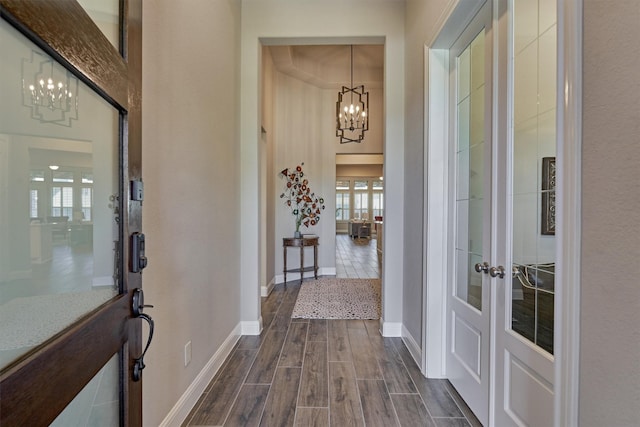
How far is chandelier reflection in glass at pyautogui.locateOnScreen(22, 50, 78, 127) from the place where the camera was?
59cm

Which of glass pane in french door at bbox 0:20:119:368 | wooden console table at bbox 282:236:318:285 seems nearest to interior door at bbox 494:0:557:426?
glass pane in french door at bbox 0:20:119:368

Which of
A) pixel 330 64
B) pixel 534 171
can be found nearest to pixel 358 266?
pixel 330 64

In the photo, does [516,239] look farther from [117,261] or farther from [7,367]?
[7,367]

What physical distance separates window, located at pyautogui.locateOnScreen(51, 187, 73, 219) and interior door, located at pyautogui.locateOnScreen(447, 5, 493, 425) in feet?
5.94

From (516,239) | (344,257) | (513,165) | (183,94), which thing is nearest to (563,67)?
(513,165)

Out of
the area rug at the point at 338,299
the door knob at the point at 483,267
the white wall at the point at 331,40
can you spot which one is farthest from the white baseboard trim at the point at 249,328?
the door knob at the point at 483,267

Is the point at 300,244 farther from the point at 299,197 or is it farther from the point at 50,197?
the point at 50,197

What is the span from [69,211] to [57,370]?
0.37 m

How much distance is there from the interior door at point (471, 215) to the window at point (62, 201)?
5.94 ft

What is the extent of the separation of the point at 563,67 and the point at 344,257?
738 cm

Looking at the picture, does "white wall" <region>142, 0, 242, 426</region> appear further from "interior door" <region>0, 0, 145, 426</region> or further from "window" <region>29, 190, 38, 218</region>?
"window" <region>29, 190, 38, 218</region>

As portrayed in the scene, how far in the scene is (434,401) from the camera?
194 centimetres

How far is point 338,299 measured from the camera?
4129 mm

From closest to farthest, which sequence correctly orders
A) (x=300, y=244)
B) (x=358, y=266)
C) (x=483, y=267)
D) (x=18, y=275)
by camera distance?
(x=18, y=275) → (x=483, y=267) → (x=300, y=244) → (x=358, y=266)
